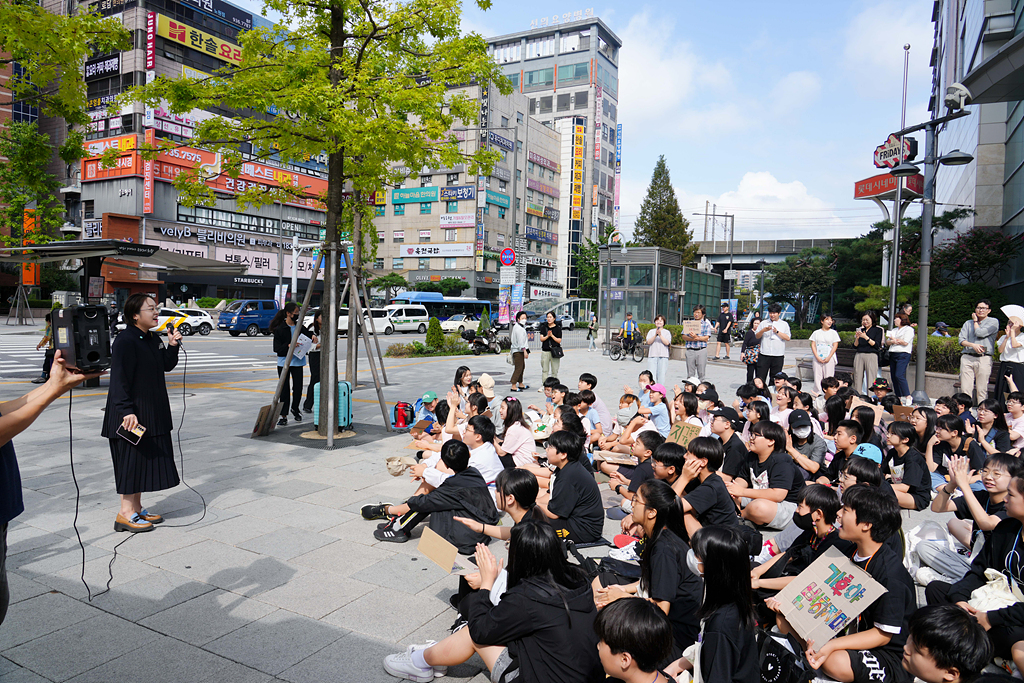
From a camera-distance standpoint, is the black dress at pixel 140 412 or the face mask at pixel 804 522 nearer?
the face mask at pixel 804 522

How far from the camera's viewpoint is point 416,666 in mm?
3234

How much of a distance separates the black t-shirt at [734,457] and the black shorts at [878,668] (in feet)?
9.48

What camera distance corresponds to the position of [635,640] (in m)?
2.36

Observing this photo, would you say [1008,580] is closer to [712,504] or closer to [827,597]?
[827,597]

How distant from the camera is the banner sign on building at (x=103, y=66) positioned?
45.7 m

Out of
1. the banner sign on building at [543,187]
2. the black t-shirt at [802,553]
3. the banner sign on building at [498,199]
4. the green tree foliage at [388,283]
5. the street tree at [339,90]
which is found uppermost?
the banner sign on building at [543,187]

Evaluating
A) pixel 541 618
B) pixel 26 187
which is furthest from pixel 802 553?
pixel 26 187

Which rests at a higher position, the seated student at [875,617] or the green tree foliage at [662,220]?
the green tree foliage at [662,220]

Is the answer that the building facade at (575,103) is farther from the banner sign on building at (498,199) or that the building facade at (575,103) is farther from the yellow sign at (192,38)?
the yellow sign at (192,38)

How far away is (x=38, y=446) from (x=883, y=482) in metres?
9.21

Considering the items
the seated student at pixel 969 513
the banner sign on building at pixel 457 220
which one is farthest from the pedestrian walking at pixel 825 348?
the banner sign on building at pixel 457 220

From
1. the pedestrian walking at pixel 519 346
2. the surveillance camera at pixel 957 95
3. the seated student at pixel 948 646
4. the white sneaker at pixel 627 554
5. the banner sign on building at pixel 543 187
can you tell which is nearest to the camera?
the seated student at pixel 948 646

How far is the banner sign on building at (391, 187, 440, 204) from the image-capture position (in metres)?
64.4

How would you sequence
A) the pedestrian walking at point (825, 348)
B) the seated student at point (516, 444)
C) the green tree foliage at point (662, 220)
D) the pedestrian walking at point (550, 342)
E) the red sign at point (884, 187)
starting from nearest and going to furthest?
the seated student at point (516, 444), the pedestrian walking at point (825, 348), the pedestrian walking at point (550, 342), the red sign at point (884, 187), the green tree foliage at point (662, 220)
